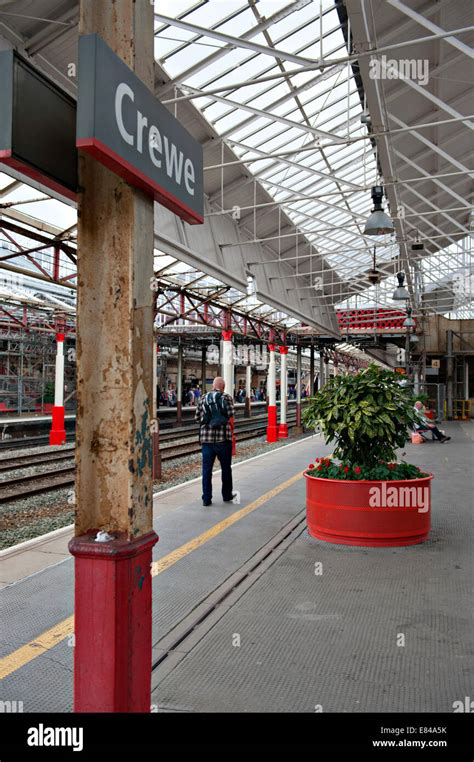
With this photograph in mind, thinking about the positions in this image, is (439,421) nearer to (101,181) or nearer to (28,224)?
(28,224)

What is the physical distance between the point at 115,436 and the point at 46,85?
147 centimetres

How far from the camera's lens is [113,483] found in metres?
2.55

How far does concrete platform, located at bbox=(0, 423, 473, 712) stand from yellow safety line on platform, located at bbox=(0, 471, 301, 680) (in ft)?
0.04

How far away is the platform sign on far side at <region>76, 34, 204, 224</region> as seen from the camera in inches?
85.0

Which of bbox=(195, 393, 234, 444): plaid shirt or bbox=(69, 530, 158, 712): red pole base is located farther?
bbox=(195, 393, 234, 444): plaid shirt

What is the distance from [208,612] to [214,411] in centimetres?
407

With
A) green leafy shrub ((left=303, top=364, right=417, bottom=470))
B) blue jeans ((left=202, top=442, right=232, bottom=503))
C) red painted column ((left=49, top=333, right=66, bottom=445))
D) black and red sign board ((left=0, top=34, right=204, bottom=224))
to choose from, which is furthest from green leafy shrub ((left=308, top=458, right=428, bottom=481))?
red painted column ((left=49, top=333, right=66, bottom=445))

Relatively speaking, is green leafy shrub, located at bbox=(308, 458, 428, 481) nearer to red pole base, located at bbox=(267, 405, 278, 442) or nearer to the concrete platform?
the concrete platform

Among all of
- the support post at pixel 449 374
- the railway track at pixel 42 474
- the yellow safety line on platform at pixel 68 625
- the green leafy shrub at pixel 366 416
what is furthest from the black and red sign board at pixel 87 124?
the support post at pixel 449 374

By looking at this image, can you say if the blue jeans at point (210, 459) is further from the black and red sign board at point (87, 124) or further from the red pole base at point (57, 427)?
the red pole base at point (57, 427)

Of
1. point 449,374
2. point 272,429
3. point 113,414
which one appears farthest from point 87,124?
point 449,374

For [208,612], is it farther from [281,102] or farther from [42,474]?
[42,474]

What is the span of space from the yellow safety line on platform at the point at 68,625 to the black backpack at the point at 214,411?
49.5 inches

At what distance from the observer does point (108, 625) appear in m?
2.41
